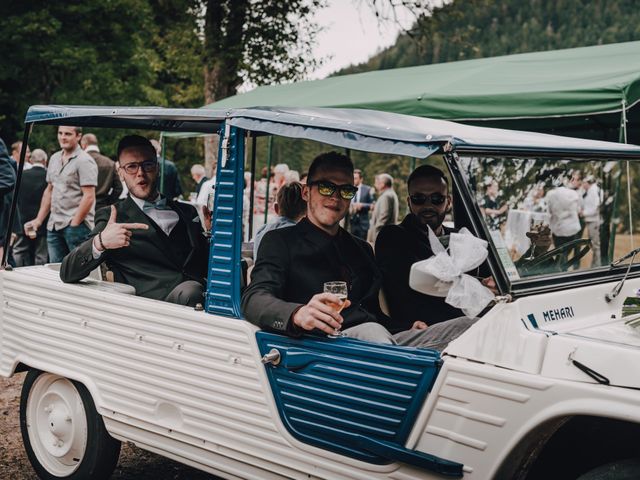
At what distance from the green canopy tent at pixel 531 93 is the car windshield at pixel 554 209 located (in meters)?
3.77

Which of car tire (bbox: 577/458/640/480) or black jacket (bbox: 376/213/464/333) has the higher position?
black jacket (bbox: 376/213/464/333)

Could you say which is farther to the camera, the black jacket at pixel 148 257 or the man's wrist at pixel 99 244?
the black jacket at pixel 148 257

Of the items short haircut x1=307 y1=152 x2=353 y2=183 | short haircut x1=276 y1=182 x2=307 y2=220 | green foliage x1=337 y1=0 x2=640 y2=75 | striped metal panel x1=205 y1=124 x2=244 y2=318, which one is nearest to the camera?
striped metal panel x1=205 y1=124 x2=244 y2=318

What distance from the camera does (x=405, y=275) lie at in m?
4.00

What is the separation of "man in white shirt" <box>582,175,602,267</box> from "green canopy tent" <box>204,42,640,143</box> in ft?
12.7

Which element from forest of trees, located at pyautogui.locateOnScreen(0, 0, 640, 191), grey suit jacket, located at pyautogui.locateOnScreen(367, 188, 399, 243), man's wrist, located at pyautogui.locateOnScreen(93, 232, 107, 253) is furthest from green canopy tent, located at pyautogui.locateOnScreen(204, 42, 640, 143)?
forest of trees, located at pyautogui.locateOnScreen(0, 0, 640, 191)

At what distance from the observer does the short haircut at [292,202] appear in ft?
18.9

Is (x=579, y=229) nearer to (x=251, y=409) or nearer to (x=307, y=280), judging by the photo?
(x=307, y=280)

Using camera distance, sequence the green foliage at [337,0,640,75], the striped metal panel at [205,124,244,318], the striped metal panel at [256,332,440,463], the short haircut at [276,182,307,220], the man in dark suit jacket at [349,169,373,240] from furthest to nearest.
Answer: the green foliage at [337,0,640,75]
the man in dark suit jacket at [349,169,373,240]
the short haircut at [276,182,307,220]
the striped metal panel at [205,124,244,318]
the striped metal panel at [256,332,440,463]

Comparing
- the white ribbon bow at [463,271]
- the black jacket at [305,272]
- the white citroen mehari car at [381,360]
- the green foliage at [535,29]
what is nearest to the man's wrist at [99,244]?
the white citroen mehari car at [381,360]

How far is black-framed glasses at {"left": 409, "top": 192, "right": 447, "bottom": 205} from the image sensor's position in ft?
14.0

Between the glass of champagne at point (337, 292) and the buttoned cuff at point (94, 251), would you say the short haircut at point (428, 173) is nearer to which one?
the glass of champagne at point (337, 292)

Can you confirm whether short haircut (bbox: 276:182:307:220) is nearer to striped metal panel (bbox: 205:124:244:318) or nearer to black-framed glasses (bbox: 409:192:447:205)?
black-framed glasses (bbox: 409:192:447:205)

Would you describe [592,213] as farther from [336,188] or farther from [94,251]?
[94,251]
